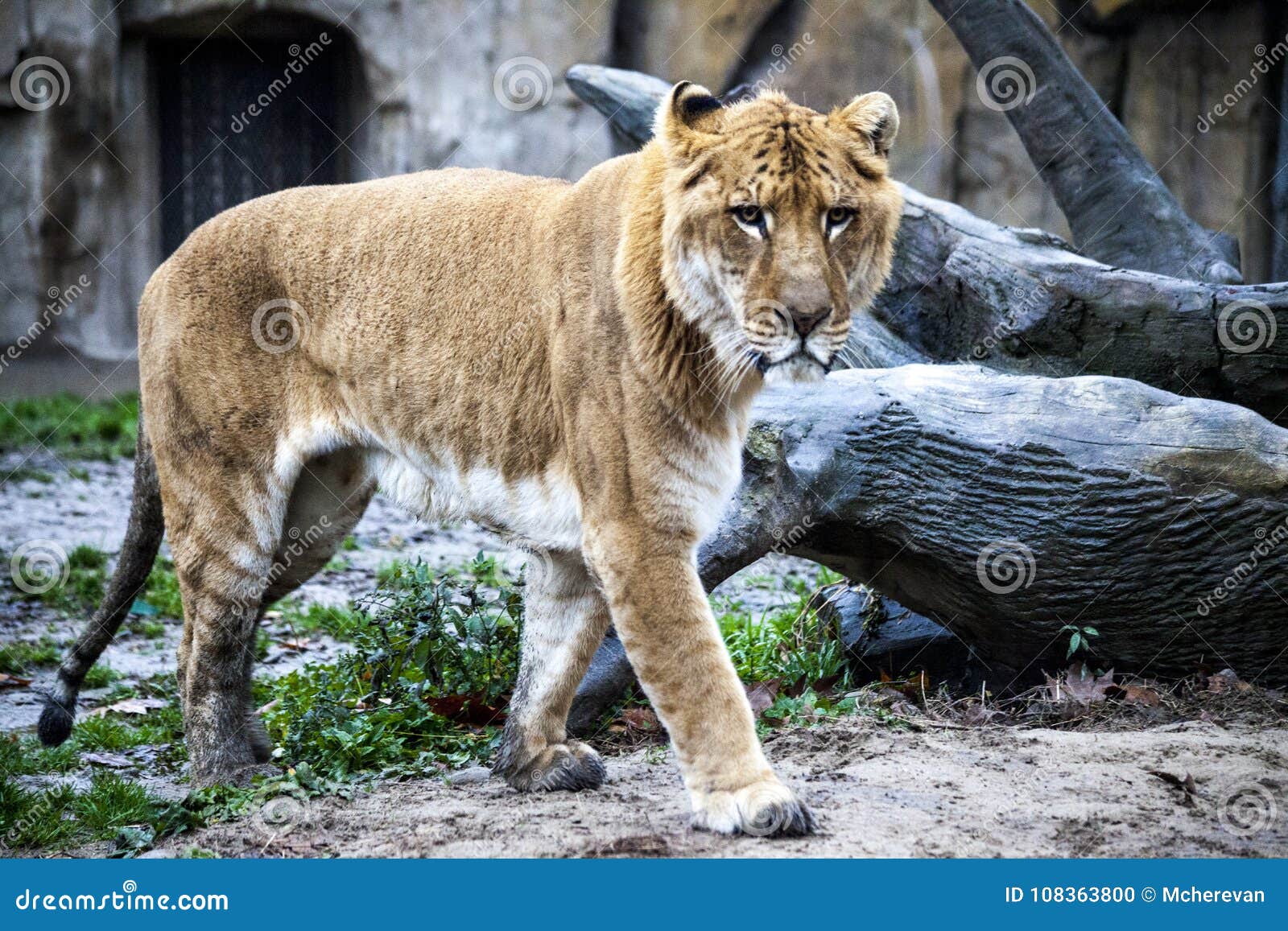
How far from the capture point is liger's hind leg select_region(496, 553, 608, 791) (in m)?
4.42

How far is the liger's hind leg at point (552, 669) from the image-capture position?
442 cm

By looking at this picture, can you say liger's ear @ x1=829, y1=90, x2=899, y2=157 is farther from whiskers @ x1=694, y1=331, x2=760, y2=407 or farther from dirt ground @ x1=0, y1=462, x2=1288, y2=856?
dirt ground @ x1=0, y1=462, x2=1288, y2=856

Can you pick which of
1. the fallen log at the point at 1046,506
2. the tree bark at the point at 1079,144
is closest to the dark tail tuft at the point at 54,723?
the fallen log at the point at 1046,506

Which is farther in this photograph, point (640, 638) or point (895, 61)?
point (895, 61)

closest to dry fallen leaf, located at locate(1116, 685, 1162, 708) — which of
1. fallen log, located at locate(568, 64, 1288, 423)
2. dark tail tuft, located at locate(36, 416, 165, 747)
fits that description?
fallen log, located at locate(568, 64, 1288, 423)

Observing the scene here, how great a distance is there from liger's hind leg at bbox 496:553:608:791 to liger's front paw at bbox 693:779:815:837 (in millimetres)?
842

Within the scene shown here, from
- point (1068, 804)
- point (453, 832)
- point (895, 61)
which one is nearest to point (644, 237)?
point (453, 832)

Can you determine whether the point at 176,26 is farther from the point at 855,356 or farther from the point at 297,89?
the point at 855,356

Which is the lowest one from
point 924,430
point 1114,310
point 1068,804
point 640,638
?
point 1068,804

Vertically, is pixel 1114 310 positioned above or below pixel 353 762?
above

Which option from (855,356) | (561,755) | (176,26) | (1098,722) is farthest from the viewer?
(176,26)

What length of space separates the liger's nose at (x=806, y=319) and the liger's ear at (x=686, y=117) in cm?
67

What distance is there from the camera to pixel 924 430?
493 centimetres

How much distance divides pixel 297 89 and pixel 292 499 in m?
10.3
